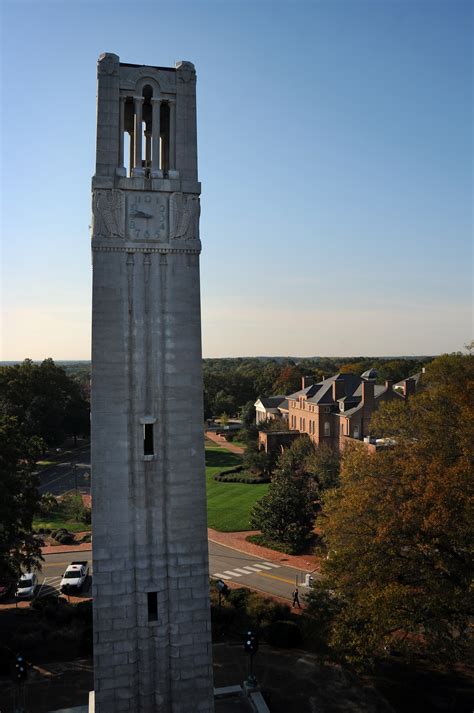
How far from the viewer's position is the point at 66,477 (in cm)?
6650

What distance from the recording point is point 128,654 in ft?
54.2

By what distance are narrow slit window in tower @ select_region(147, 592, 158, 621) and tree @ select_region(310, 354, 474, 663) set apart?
25.2 feet

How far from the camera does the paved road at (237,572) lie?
1365 inches

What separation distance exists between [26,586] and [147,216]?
87.4 ft

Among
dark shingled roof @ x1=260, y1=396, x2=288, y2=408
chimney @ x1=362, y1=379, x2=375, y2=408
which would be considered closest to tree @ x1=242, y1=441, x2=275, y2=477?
chimney @ x1=362, y1=379, x2=375, y2=408

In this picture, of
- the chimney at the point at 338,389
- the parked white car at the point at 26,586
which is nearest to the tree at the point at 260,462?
the chimney at the point at 338,389

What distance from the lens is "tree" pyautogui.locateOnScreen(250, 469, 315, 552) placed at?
4216cm

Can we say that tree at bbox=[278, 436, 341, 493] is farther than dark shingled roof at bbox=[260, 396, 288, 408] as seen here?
No

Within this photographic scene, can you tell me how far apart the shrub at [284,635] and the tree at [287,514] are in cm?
1525

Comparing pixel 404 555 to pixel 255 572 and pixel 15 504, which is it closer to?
pixel 255 572

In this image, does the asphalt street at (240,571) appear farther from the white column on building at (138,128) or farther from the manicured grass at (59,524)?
the white column on building at (138,128)

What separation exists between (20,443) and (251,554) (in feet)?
64.3

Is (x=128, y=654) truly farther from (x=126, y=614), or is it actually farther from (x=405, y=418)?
(x=405, y=418)

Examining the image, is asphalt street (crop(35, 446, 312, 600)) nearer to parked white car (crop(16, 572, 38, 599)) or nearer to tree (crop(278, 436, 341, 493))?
parked white car (crop(16, 572, 38, 599))
